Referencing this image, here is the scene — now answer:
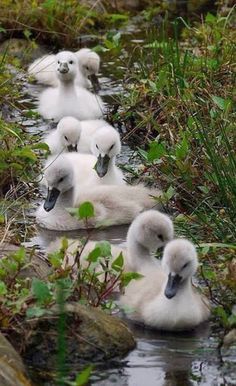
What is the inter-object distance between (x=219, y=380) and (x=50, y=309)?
744mm

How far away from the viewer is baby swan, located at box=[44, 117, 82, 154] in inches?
323

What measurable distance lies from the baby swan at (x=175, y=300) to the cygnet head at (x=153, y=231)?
→ 1.15 ft

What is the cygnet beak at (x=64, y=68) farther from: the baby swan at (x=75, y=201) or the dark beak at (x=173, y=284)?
the dark beak at (x=173, y=284)

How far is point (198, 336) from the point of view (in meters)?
5.56

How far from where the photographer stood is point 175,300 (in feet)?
18.4

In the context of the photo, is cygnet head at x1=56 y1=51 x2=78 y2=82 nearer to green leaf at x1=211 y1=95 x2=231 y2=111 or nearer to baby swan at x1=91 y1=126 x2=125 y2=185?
baby swan at x1=91 y1=126 x2=125 y2=185

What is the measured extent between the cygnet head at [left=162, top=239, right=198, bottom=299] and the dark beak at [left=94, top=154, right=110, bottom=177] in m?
1.99

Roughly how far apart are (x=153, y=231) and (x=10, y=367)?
57.2 inches

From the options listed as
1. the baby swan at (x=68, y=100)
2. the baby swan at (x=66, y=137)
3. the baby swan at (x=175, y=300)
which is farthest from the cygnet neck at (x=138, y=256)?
the baby swan at (x=68, y=100)


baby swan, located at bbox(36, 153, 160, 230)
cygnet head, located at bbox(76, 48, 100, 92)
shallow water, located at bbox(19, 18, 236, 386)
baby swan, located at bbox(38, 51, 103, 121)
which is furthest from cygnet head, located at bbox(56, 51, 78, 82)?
shallow water, located at bbox(19, 18, 236, 386)

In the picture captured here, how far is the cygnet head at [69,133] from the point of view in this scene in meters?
8.20

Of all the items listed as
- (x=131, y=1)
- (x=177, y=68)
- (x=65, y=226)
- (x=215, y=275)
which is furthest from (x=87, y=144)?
(x=131, y=1)

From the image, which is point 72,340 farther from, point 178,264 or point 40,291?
point 178,264

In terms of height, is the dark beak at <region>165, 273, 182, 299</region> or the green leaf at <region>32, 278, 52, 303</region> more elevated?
the green leaf at <region>32, 278, 52, 303</region>
